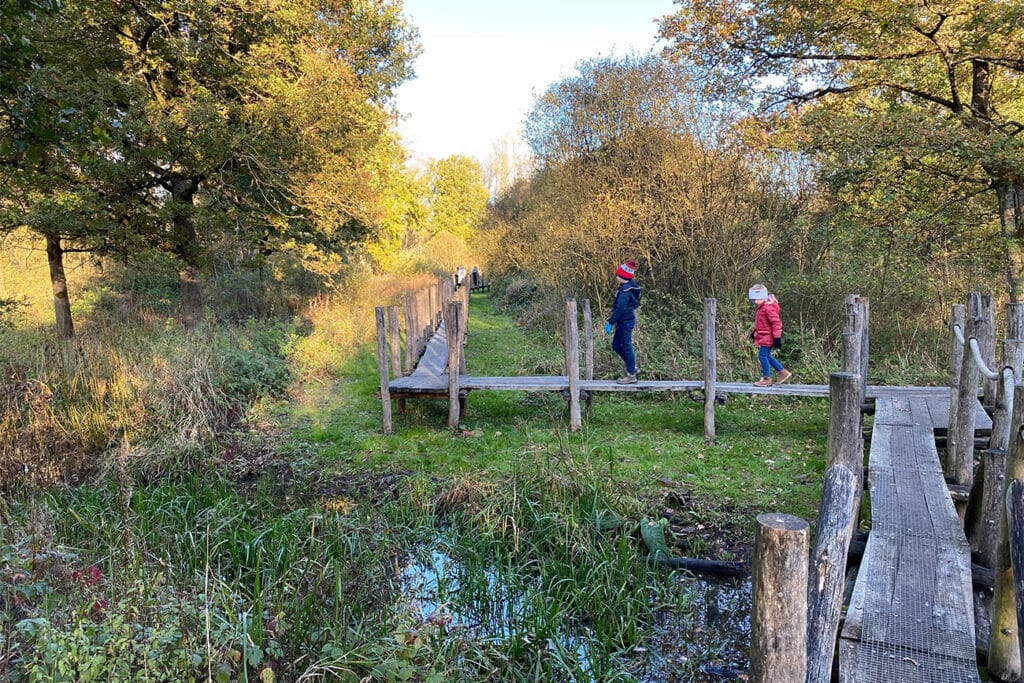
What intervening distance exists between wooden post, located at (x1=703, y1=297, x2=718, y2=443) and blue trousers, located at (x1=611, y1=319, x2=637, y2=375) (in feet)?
3.13

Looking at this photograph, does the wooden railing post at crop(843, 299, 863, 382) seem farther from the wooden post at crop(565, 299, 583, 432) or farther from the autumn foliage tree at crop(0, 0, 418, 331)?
the autumn foliage tree at crop(0, 0, 418, 331)

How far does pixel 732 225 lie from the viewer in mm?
10758

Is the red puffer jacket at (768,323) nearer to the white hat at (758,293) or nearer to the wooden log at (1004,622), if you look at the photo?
the white hat at (758,293)

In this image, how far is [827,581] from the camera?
203 cm

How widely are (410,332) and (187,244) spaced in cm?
472

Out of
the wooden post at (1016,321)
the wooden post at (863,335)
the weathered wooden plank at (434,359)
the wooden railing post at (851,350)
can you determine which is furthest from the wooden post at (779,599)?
the weathered wooden plank at (434,359)

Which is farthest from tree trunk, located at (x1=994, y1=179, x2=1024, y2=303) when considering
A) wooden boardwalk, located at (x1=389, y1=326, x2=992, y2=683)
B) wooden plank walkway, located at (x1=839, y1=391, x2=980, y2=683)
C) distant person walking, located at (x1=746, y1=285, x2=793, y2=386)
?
wooden plank walkway, located at (x1=839, y1=391, x2=980, y2=683)

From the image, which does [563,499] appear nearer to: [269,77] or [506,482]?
[506,482]

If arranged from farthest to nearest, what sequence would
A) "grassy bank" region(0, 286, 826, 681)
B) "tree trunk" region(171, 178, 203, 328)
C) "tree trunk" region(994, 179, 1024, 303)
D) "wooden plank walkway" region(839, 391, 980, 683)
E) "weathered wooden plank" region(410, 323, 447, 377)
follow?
"tree trunk" region(171, 178, 203, 328) → "weathered wooden plank" region(410, 323, 447, 377) → "tree trunk" region(994, 179, 1024, 303) → "grassy bank" region(0, 286, 826, 681) → "wooden plank walkway" region(839, 391, 980, 683)

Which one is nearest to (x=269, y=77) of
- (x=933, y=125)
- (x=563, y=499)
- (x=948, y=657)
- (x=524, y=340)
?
(x=524, y=340)

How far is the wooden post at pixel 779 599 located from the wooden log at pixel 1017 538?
2.28ft

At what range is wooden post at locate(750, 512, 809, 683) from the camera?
155cm

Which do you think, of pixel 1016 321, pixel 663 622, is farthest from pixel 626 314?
pixel 663 622

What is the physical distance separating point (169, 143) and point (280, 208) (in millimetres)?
2324
